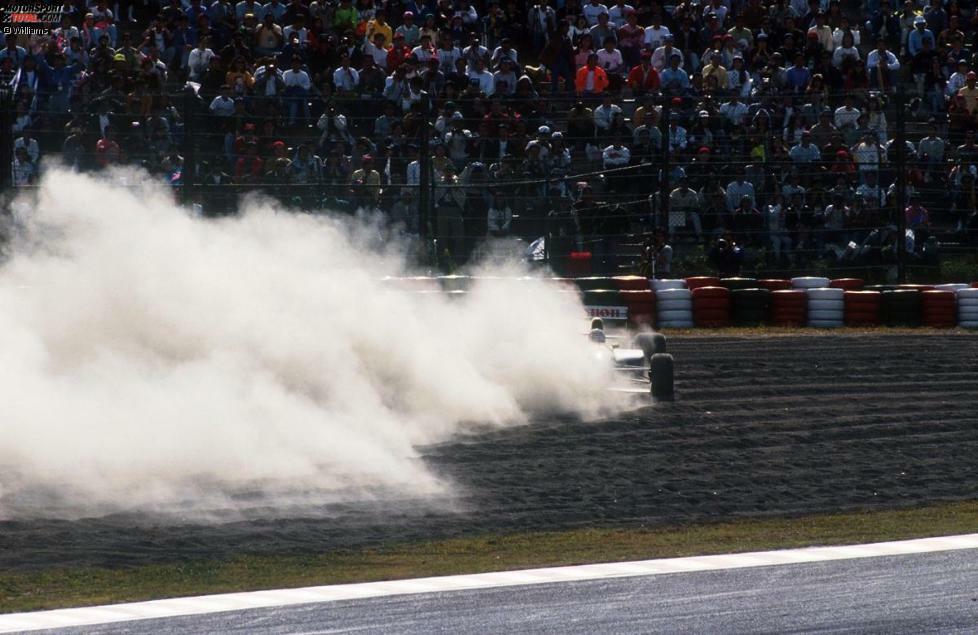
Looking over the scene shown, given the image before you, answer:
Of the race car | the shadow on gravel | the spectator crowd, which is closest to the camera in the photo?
the shadow on gravel

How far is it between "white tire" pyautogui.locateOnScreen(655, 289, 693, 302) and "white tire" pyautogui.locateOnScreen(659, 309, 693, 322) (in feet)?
0.58

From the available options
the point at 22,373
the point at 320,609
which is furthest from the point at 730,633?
the point at 22,373

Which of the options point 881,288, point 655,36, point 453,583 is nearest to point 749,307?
point 881,288

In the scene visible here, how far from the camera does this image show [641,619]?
22.3ft

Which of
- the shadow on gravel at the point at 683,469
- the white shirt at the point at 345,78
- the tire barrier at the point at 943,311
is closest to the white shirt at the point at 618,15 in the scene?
the white shirt at the point at 345,78

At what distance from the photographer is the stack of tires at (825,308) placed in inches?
775

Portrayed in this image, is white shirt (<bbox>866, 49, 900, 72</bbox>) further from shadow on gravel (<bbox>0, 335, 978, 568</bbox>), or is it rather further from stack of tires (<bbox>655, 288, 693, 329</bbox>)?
shadow on gravel (<bbox>0, 335, 978, 568</bbox>)

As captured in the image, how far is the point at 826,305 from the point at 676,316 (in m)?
2.09

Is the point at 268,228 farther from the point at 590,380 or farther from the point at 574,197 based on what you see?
the point at 574,197

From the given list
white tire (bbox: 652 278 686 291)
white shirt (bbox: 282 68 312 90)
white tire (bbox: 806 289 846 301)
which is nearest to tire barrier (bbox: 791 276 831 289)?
white tire (bbox: 806 289 846 301)

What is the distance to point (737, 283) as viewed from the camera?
19922 millimetres

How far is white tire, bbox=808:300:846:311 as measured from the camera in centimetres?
1970

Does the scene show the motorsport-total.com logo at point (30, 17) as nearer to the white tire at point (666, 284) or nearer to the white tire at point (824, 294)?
the white tire at point (666, 284)

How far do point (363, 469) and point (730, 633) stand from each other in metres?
4.09
